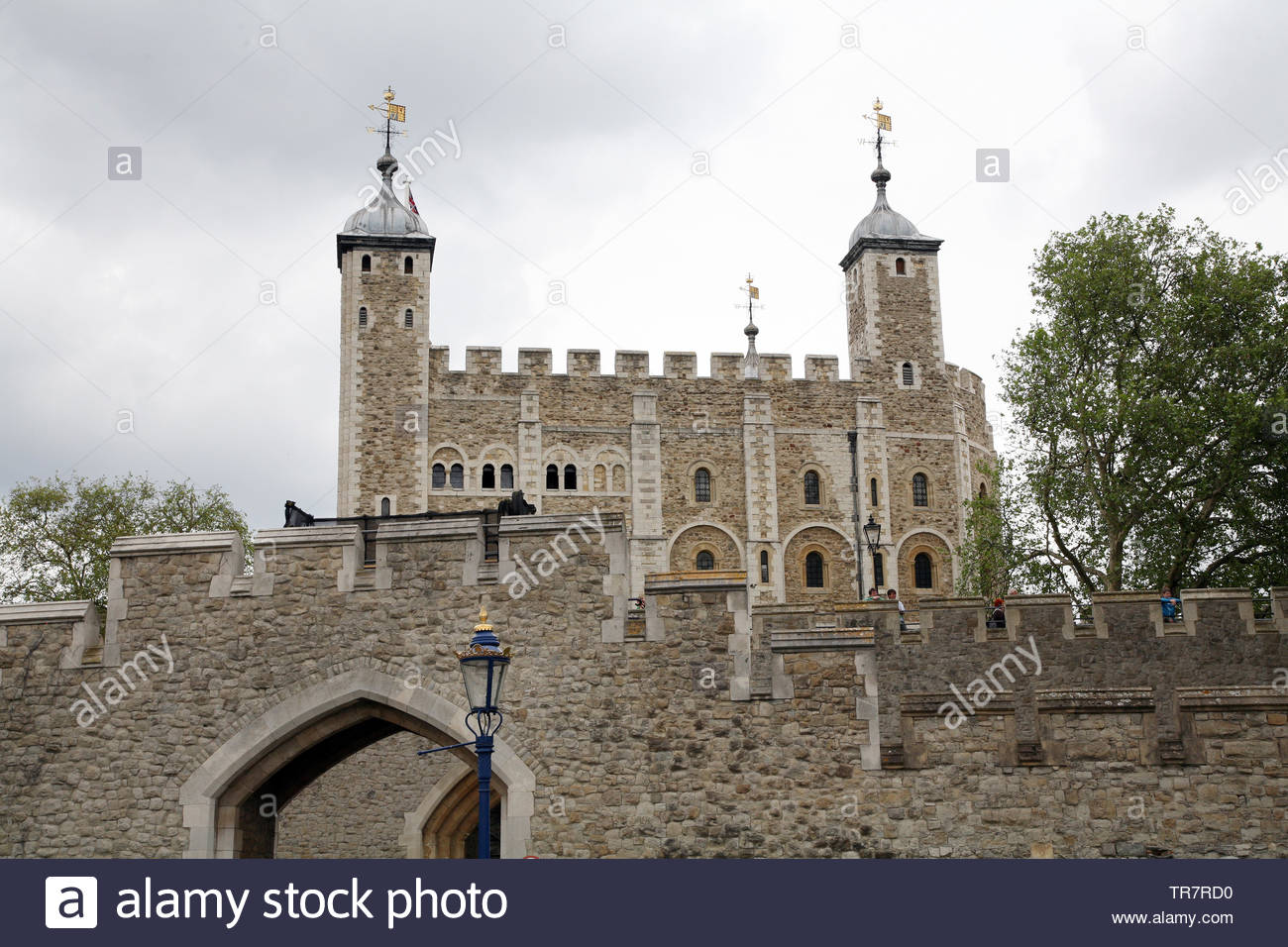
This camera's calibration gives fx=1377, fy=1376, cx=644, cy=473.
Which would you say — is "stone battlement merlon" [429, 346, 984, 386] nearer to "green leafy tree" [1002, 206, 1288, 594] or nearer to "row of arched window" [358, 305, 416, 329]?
"row of arched window" [358, 305, 416, 329]

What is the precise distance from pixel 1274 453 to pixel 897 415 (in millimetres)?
20267

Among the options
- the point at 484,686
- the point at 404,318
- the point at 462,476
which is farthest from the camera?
the point at 404,318

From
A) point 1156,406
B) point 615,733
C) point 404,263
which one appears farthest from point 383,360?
point 615,733

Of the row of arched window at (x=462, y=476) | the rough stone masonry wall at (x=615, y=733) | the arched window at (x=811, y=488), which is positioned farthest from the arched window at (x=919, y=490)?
the rough stone masonry wall at (x=615, y=733)

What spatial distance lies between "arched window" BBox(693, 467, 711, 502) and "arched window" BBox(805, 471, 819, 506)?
3224 millimetres

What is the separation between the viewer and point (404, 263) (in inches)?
1752

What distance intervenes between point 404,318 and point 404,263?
1900 mm

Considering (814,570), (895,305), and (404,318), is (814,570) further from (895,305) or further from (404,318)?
(404,318)

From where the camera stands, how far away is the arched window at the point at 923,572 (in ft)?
146

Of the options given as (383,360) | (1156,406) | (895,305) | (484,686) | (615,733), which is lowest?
(615,733)

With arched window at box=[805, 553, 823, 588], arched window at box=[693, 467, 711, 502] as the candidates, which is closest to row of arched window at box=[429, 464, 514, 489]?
arched window at box=[693, 467, 711, 502]

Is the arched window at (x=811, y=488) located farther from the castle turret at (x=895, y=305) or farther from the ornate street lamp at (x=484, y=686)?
the ornate street lamp at (x=484, y=686)

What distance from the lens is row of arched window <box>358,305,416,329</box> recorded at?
1726 inches

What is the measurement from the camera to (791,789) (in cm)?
1235
